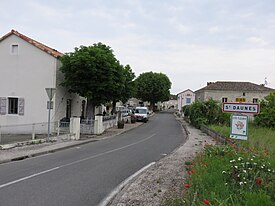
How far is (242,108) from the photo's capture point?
34.0 feet

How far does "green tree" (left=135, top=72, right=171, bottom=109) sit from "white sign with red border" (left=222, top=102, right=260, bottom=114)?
6779cm

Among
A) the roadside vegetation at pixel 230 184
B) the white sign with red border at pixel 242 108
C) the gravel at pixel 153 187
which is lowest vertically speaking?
the gravel at pixel 153 187

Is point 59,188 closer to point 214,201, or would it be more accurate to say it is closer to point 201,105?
point 214,201

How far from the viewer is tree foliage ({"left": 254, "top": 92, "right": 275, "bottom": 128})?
22422 mm

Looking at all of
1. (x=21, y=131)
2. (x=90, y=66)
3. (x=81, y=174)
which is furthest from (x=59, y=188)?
(x=90, y=66)

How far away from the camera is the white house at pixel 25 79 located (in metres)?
22.4

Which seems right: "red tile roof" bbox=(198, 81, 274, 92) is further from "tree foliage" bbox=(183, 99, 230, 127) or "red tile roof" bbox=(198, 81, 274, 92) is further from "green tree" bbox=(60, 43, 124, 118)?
"green tree" bbox=(60, 43, 124, 118)

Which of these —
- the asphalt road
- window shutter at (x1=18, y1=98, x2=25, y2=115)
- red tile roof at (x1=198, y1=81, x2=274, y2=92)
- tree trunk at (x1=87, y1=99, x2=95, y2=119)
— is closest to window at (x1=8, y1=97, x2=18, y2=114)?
window shutter at (x1=18, y1=98, x2=25, y2=115)

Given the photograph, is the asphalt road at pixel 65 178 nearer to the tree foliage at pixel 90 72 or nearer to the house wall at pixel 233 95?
→ the tree foliage at pixel 90 72

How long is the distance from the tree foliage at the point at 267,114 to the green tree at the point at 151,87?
55.8 meters

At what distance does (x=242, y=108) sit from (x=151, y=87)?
227 feet

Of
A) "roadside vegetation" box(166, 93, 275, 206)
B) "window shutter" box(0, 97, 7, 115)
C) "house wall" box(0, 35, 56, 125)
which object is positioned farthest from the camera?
"window shutter" box(0, 97, 7, 115)

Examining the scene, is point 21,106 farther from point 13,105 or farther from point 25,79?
Result: point 25,79

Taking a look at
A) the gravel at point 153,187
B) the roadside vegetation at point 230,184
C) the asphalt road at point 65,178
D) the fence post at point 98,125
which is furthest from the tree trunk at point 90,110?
the roadside vegetation at point 230,184
